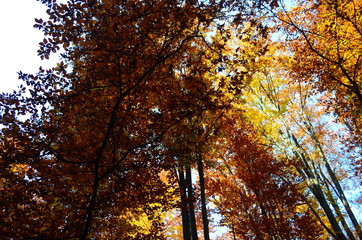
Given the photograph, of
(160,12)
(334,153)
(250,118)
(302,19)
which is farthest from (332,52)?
(334,153)

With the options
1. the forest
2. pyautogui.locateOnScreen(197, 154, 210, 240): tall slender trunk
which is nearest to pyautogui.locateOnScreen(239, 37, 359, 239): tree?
the forest

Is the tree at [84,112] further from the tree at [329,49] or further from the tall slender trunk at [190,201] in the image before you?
the tree at [329,49]

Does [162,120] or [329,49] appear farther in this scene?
[329,49]

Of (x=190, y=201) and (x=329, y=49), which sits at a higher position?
(x=329, y=49)

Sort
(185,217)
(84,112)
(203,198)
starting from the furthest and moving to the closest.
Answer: (185,217) < (203,198) < (84,112)

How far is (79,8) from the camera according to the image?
419 cm

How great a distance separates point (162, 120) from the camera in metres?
5.61

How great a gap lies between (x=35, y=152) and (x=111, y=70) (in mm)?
2279

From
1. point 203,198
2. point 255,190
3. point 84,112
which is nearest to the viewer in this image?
point 84,112

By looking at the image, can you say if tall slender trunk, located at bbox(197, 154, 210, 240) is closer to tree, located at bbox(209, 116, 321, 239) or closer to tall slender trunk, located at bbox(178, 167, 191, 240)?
tall slender trunk, located at bbox(178, 167, 191, 240)

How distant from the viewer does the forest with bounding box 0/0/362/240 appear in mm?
4457

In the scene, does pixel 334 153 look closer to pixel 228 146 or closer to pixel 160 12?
pixel 228 146

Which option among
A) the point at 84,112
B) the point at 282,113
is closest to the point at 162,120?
the point at 84,112

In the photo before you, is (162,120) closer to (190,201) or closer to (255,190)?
(190,201)
